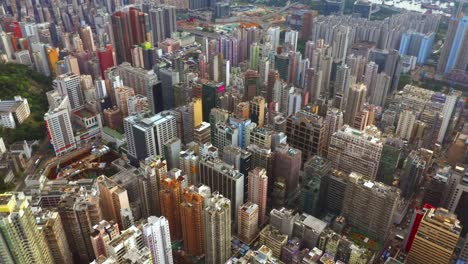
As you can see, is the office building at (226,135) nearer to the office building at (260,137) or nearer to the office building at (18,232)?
the office building at (260,137)

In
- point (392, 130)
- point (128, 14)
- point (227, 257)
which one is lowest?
point (227, 257)

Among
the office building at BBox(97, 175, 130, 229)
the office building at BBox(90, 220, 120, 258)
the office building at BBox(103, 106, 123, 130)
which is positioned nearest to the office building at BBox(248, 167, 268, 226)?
the office building at BBox(97, 175, 130, 229)

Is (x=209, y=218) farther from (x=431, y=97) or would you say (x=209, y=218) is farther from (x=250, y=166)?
(x=431, y=97)

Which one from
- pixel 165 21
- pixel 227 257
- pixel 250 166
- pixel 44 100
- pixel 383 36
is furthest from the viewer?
pixel 165 21

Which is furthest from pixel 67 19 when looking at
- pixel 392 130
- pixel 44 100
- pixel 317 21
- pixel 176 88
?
pixel 392 130

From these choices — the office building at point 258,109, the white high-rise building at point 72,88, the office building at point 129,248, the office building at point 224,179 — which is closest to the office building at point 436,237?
the office building at point 224,179

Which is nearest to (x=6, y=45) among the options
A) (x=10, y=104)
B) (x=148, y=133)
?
(x=10, y=104)

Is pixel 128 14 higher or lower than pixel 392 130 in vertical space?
higher
